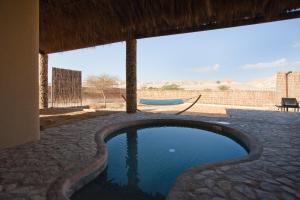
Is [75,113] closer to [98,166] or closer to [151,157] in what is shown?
[151,157]

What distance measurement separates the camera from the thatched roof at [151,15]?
3.95 m

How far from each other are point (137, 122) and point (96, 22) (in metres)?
2.39

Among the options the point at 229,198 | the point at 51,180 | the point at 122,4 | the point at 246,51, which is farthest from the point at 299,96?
the point at 246,51

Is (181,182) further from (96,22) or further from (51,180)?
(96,22)

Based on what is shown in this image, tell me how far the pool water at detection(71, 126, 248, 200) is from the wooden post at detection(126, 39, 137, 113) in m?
1.61

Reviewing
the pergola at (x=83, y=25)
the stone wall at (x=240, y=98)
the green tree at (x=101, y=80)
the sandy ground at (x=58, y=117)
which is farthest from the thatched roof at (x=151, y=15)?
the green tree at (x=101, y=80)

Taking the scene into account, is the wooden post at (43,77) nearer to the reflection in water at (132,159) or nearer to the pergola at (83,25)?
the pergola at (83,25)

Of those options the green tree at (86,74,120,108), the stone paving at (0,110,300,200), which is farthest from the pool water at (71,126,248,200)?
the green tree at (86,74,120,108)

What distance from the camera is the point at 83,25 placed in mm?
4996

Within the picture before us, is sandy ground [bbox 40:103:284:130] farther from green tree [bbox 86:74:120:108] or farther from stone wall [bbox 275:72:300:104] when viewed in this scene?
green tree [bbox 86:74:120:108]

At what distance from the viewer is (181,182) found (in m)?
1.79

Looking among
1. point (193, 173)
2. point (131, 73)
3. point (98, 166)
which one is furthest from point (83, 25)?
point (193, 173)

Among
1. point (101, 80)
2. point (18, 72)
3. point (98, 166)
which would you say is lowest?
point (98, 166)

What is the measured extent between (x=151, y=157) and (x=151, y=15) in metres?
2.83
